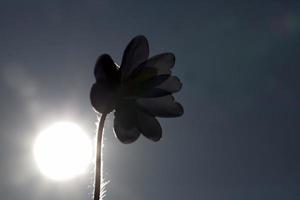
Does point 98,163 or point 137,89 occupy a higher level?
point 137,89

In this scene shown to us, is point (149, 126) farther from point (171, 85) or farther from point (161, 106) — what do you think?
point (171, 85)

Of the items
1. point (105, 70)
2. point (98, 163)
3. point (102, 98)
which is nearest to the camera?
point (98, 163)

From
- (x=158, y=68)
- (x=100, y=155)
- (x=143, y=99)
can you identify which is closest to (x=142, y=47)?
(x=158, y=68)

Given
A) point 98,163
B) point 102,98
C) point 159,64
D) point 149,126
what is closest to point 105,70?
point 102,98

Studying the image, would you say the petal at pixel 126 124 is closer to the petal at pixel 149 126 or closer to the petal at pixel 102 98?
the petal at pixel 149 126

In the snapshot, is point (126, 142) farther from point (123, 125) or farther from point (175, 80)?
point (175, 80)

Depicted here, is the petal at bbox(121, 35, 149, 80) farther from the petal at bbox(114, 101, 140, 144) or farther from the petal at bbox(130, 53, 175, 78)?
the petal at bbox(114, 101, 140, 144)

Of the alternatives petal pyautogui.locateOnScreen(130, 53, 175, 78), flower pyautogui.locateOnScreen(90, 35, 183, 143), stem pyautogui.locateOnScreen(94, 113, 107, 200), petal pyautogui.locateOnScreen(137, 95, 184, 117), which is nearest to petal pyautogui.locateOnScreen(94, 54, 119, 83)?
flower pyautogui.locateOnScreen(90, 35, 183, 143)

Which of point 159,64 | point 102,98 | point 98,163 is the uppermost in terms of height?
point 159,64
